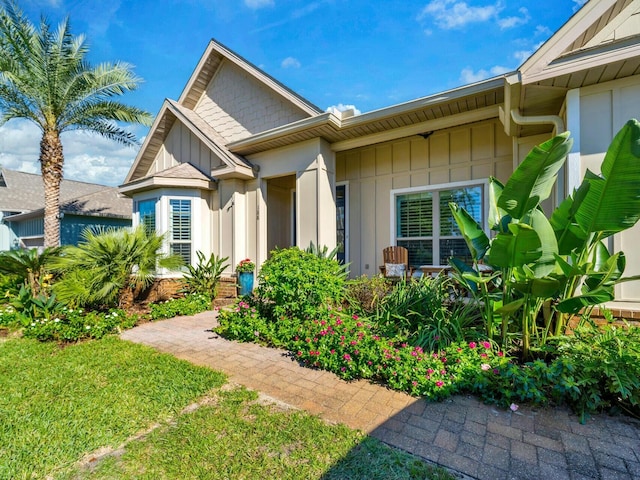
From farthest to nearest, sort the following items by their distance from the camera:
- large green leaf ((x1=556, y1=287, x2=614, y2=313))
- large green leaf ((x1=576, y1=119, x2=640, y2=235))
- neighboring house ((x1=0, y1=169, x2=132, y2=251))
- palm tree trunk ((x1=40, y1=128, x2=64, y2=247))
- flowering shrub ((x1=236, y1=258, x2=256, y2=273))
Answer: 1. neighboring house ((x1=0, y1=169, x2=132, y2=251))
2. palm tree trunk ((x1=40, y1=128, x2=64, y2=247))
3. flowering shrub ((x1=236, y1=258, x2=256, y2=273))
4. large green leaf ((x1=556, y1=287, x2=614, y2=313))
5. large green leaf ((x1=576, y1=119, x2=640, y2=235))

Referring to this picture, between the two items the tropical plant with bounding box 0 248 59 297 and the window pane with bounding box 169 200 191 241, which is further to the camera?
the window pane with bounding box 169 200 191 241

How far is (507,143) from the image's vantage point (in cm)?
609

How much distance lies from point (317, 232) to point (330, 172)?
1500 millimetres

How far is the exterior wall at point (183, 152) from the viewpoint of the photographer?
8.73 meters

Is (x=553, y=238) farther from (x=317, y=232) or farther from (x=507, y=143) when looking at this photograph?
(x=317, y=232)

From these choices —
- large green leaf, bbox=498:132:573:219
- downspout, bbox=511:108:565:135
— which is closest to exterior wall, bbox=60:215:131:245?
downspout, bbox=511:108:565:135

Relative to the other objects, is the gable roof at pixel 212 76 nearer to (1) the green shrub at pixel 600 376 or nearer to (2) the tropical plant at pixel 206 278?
(2) the tropical plant at pixel 206 278

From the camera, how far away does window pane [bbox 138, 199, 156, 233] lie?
8.62 m

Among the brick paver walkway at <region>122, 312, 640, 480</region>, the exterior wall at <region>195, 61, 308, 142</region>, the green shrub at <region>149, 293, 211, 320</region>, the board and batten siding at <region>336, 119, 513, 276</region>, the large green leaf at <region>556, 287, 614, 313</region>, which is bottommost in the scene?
the brick paver walkway at <region>122, 312, 640, 480</region>

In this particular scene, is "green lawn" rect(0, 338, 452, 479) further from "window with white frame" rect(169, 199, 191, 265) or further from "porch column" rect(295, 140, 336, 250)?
"window with white frame" rect(169, 199, 191, 265)

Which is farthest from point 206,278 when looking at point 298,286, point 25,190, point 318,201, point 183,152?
point 25,190

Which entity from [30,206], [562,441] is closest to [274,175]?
[562,441]

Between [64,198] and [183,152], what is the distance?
13.8 metres

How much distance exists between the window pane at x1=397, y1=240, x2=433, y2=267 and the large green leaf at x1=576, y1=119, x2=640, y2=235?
12.5 feet
